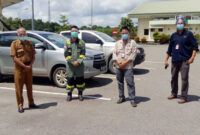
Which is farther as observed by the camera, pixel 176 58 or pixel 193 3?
pixel 193 3

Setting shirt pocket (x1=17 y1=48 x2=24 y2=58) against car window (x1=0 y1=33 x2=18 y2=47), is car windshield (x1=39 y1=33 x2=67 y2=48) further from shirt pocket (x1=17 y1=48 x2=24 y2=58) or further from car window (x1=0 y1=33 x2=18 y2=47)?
shirt pocket (x1=17 y1=48 x2=24 y2=58)

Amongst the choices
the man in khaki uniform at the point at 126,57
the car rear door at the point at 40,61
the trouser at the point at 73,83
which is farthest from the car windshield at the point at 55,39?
the man in khaki uniform at the point at 126,57

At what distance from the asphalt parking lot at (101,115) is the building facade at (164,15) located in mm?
40760

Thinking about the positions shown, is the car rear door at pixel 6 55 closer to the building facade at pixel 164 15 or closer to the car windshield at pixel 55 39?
the car windshield at pixel 55 39

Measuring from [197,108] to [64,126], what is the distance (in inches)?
121

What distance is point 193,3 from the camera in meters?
46.6

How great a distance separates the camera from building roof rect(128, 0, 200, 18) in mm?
44125

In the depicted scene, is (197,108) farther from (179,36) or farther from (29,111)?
(29,111)

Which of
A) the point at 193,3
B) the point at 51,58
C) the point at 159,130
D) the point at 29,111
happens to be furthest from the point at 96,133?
the point at 193,3

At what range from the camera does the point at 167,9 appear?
46469 millimetres

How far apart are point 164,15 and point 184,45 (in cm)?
4336

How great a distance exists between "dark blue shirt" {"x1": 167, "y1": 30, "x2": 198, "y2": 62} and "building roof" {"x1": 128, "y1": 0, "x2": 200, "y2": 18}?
138ft

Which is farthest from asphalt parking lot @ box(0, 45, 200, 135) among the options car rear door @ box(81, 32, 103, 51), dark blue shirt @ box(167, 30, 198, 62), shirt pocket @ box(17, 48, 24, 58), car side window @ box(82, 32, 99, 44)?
car side window @ box(82, 32, 99, 44)

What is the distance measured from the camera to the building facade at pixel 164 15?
4384 centimetres
